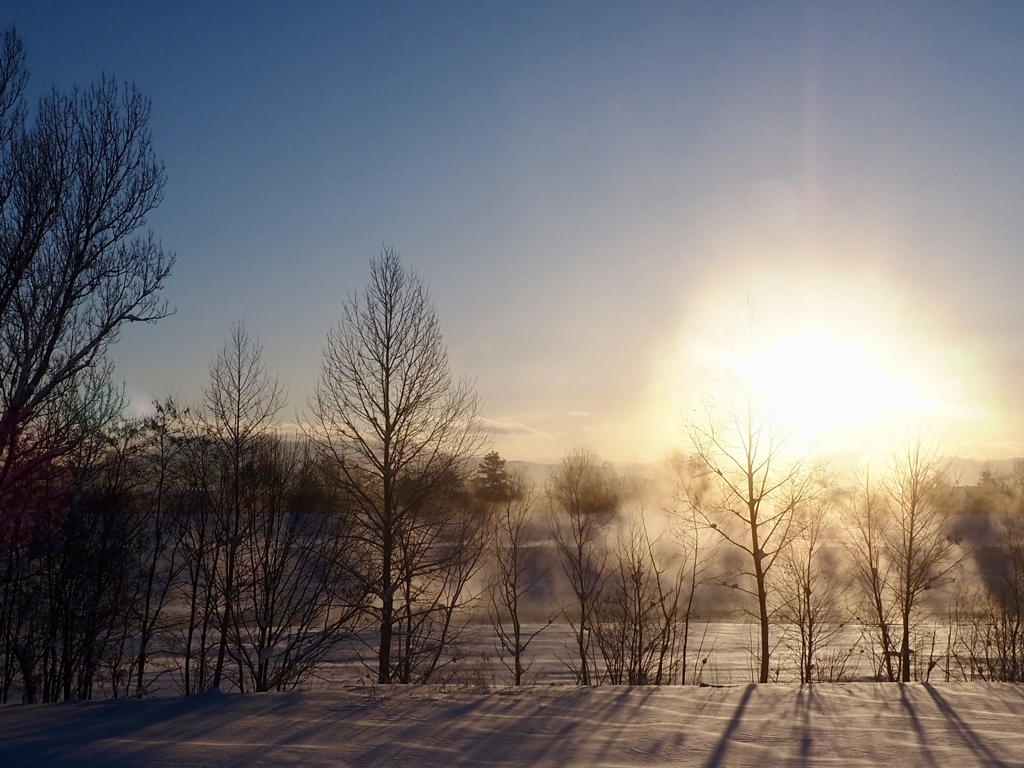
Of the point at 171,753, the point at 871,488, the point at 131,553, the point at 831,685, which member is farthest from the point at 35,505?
the point at 871,488

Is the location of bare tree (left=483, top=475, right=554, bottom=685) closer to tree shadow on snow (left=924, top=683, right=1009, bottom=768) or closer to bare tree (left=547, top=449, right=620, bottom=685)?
bare tree (left=547, top=449, right=620, bottom=685)

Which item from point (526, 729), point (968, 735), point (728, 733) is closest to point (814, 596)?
point (968, 735)

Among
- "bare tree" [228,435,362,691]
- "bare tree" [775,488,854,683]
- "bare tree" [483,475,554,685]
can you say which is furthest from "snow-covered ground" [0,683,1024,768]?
"bare tree" [228,435,362,691]

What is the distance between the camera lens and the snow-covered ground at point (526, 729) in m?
6.72

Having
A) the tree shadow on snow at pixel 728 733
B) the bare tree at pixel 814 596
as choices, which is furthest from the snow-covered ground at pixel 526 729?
the bare tree at pixel 814 596

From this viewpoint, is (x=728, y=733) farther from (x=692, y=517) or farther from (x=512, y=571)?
(x=512, y=571)

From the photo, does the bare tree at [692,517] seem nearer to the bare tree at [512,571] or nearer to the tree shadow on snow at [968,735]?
the bare tree at [512,571]

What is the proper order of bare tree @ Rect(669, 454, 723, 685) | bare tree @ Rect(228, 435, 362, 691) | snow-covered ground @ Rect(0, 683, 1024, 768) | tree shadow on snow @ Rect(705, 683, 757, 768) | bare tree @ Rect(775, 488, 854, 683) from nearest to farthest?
snow-covered ground @ Rect(0, 683, 1024, 768)
tree shadow on snow @ Rect(705, 683, 757, 768)
bare tree @ Rect(669, 454, 723, 685)
bare tree @ Rect(228, 435, 362, 691)
bare tree @ Rect(775, 488, 854, 683)

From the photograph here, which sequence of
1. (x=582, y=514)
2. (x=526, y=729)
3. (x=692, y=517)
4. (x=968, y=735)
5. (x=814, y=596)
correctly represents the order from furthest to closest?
(x=582, y=514), (x=814, y=596), (x=692, y=517), (x=968, y=735), (x=526, y=729)

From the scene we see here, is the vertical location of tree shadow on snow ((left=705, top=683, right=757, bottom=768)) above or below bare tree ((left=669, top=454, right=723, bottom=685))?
below

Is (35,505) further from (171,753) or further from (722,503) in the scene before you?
(722,503)

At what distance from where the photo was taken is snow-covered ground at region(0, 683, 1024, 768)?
6.72 metres

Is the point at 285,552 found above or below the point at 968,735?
above

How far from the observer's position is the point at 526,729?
25.4ft
